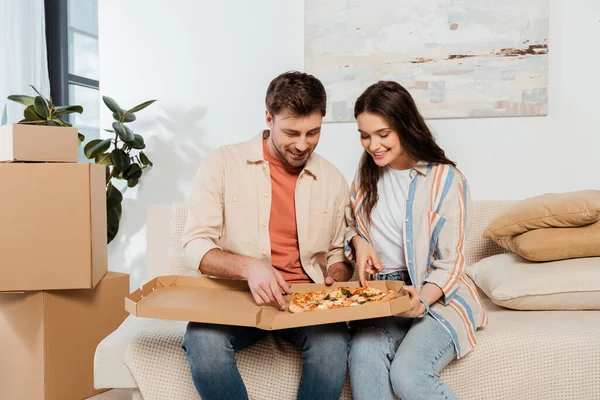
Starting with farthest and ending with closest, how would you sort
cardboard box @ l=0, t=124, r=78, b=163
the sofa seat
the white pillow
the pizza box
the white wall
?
the white wall < cardboard box @ l=0, t=124, r=78, b=163 < the white pillow < the sofa seat < the pizza box

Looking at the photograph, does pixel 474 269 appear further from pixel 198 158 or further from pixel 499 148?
pixel 198 158

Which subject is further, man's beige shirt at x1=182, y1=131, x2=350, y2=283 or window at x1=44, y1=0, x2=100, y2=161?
window at x1=44, y1=0, x2=100, y2=161

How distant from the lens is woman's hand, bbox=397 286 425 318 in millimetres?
1357

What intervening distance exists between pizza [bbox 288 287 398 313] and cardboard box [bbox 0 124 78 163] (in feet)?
3.59

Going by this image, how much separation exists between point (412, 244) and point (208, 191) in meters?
0.61

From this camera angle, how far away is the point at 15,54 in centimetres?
302

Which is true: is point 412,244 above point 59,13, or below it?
below

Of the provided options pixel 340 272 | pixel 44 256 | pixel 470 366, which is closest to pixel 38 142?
pixel 44 256

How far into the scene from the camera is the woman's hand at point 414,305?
136 cm

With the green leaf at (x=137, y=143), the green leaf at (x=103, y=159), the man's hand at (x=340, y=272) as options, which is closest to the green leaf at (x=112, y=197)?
the green leaf at (x=103, y=159)

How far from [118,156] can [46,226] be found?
0.77 m

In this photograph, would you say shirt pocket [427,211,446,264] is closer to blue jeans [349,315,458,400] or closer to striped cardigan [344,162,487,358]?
striped cardigan [344,162,487,358]

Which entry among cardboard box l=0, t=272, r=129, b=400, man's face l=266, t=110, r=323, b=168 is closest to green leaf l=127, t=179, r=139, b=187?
cardboard box l=0, t=272, r=129, b=400

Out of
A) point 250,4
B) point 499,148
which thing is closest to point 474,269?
point 499,148
